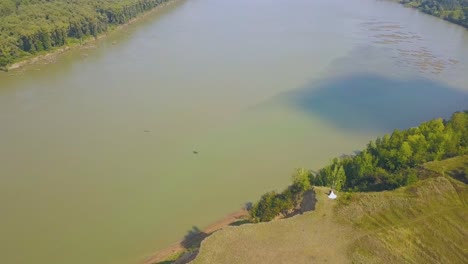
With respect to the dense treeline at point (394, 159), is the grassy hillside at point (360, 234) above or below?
above

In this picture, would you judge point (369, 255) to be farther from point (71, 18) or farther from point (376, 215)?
point (71, 18)

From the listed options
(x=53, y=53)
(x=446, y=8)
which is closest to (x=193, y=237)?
(x=53, y=53)

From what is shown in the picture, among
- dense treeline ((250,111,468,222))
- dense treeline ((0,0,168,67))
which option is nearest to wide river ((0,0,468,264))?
dense treeline ((0,0,168,67))

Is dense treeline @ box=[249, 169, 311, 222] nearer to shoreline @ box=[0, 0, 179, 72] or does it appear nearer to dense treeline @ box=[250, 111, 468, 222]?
dense treeline @ box=[250, 111, 468, 222]

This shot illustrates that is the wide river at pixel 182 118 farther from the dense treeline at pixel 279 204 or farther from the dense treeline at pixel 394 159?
the dense treeline at pixel 394 159

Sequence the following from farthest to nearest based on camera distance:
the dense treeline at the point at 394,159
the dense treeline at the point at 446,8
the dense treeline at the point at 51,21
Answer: the dense treeline at the point at 446,8
the dense treeline at the point at 51,21
the dense treeline at the point at 394,159

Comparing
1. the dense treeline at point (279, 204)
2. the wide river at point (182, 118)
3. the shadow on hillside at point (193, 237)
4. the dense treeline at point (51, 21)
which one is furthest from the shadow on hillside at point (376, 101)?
the dense treeline at point (51, 21)
